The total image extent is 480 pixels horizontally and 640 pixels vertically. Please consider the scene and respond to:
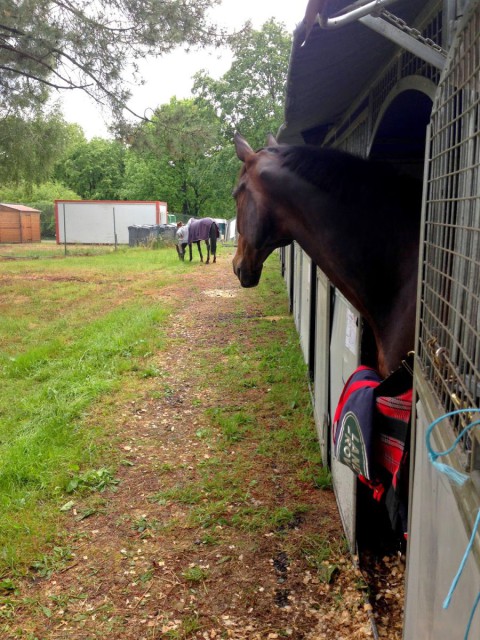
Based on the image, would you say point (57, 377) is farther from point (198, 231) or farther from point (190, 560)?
point (198, 231)

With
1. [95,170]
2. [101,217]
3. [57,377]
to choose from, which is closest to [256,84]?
[101,217]

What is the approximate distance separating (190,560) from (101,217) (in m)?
29.4

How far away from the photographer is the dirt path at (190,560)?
253 centimetres

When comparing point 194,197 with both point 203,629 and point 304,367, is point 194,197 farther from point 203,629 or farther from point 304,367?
point 203,629

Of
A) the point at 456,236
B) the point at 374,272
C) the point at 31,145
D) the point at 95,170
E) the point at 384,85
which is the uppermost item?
the point at 95,170

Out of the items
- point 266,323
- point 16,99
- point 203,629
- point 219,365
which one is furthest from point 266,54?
point 203,629

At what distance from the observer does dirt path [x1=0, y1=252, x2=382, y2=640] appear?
2.53 metres

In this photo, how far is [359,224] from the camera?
2355mm

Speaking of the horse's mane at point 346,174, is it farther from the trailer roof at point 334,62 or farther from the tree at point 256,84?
the tree at point 256,84

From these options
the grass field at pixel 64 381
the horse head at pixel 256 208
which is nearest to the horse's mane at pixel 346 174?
the horse head at pixel 256 208

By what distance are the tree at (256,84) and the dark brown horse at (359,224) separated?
78.4 feet

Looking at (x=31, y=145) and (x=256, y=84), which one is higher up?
→ (x=256, y=84)

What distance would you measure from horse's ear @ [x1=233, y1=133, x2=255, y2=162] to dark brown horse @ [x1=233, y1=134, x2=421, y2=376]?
19cm

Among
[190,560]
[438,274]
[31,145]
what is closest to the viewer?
[438,274]
